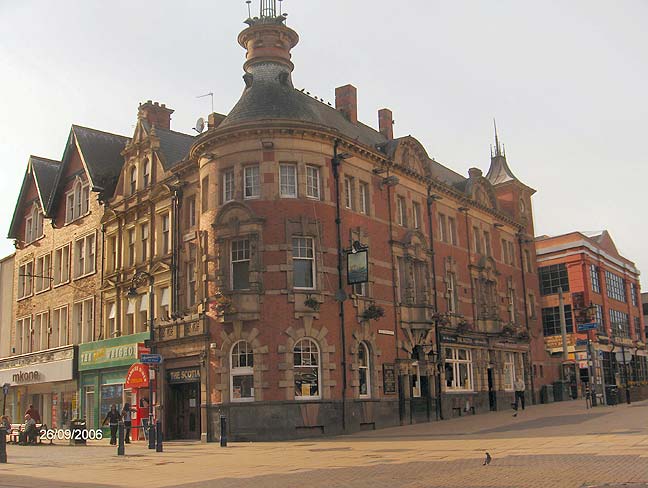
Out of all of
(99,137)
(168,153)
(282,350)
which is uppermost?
(99,137)

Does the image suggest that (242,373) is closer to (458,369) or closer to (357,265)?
(357,265)

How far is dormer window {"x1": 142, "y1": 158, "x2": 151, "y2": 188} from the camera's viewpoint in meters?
36.5

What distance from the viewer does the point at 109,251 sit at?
38938 mm

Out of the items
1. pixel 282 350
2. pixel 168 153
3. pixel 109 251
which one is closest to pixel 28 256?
pixel 109 251

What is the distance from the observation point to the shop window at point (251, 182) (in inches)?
1159

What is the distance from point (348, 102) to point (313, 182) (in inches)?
393

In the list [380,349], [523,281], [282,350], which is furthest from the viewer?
[523,281]

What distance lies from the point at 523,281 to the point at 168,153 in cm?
2427

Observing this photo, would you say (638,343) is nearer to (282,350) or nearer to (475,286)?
(475,286)

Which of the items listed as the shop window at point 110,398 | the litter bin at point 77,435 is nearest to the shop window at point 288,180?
the shop window at point 110,398

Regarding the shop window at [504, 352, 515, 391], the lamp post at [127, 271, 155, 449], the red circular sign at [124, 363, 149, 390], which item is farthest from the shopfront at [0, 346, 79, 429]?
the shop window at [504, 352, 515, 391]

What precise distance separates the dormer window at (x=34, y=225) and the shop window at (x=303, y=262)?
2414 centimetres
